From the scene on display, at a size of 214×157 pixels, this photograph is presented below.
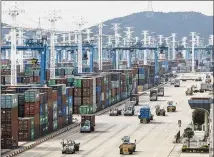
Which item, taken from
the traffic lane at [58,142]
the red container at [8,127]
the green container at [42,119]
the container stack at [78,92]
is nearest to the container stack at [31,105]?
the green container at [42,119]

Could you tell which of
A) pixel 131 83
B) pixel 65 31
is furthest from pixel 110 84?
pixel 65 31

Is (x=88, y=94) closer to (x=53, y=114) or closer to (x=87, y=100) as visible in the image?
(x=87, y=100)

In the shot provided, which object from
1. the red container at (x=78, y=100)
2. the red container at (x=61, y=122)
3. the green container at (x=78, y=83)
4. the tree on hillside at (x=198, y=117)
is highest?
the green container at (x=78, y=83)

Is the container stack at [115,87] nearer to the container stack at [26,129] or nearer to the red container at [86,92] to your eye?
the red container at [86,92]

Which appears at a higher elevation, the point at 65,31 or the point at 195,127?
the point at 65,31

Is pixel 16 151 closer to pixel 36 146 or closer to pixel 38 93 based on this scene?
pixel 36 146
